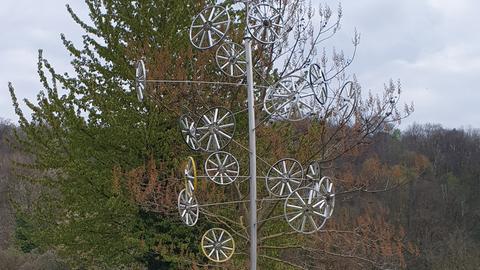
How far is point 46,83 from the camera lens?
8.72m

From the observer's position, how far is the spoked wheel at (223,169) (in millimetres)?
4766

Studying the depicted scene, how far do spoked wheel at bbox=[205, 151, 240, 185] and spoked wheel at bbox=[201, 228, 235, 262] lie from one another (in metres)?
0.39

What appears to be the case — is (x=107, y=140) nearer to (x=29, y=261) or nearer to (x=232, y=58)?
(x=232, y=58)

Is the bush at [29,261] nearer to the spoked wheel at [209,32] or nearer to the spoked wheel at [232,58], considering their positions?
the spoked wheel at [232,58]

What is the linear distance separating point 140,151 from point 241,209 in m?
1.78

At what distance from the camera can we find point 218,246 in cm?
466

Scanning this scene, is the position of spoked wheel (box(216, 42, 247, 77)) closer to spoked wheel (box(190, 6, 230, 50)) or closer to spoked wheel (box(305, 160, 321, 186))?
spoked wheel (box(190, 6, 230, 50))

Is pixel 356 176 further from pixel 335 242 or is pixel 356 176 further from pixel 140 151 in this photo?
pixel 140 151

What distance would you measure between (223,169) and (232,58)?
873 mm

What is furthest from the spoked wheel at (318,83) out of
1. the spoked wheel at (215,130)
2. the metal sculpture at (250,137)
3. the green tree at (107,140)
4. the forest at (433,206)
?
the forest at (433,206)

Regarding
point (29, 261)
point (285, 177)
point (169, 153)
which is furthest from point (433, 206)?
point (285, 177)

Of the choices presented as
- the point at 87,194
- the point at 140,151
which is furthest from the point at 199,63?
the point at 87,194

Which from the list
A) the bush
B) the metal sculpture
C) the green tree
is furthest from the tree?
the bush

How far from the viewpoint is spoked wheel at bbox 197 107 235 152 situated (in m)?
4.58
